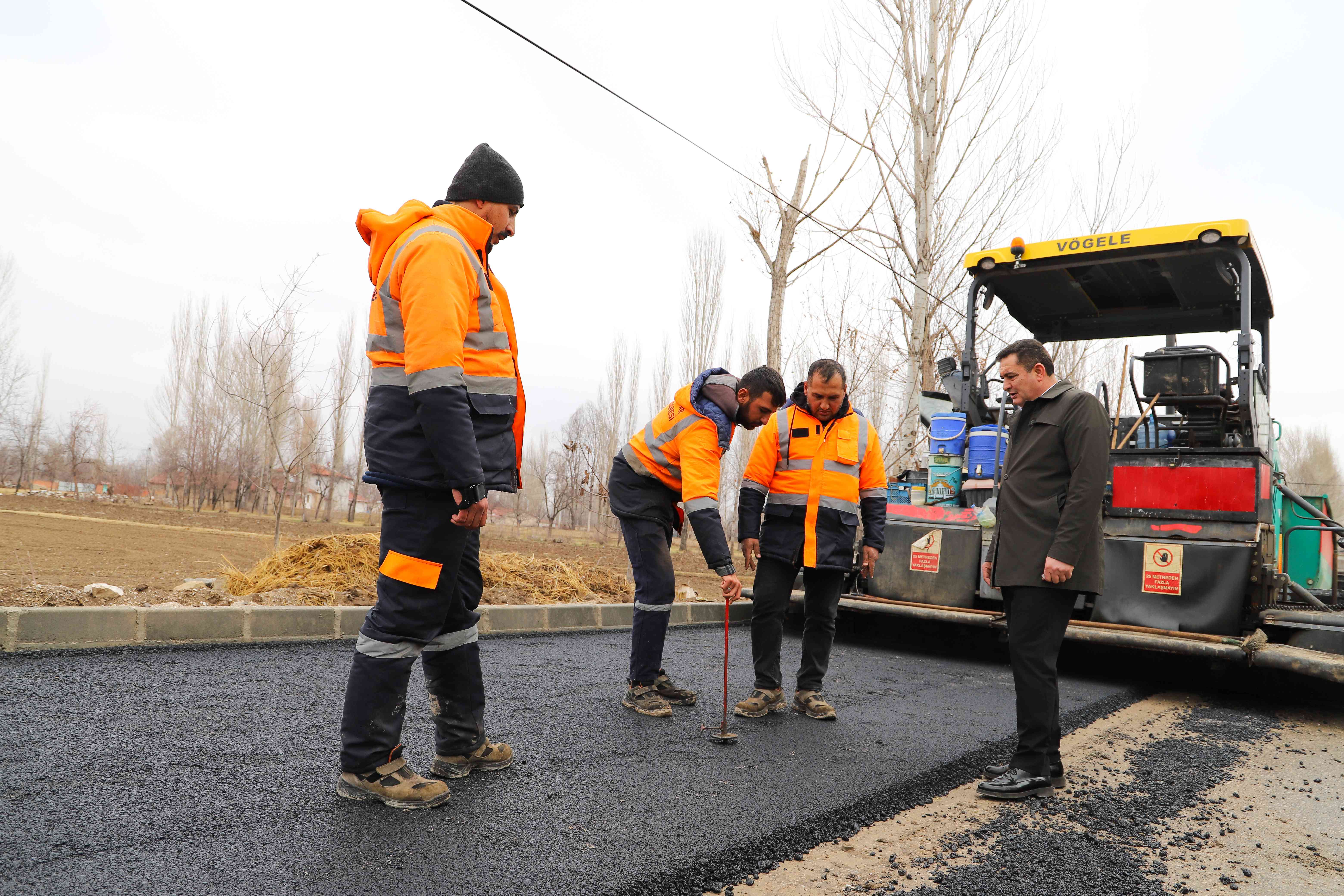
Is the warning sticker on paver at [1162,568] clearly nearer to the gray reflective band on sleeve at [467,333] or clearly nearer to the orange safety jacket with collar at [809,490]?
the orange safety jacket with collar at [809,490]

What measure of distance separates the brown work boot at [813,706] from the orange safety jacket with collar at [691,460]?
90cm

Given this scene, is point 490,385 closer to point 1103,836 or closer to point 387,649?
point 387,649

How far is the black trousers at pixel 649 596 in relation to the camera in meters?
4.25

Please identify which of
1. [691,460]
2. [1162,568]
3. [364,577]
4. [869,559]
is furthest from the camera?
[364,577]

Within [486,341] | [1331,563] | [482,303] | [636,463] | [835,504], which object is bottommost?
[1331,563]

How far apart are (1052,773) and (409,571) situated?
8.42 feet

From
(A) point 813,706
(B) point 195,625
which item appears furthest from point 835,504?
(B) point 195,625

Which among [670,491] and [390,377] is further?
[670,491]

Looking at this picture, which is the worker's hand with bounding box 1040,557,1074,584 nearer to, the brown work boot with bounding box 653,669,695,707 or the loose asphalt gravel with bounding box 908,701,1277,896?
the loose asphalt gravel with bounding box 908,701,1277,896

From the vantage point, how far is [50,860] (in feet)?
6.93

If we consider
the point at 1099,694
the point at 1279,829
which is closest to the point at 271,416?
the point at 1099,694

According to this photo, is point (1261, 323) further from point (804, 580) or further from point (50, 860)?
point (50, 860)

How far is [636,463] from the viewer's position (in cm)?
435

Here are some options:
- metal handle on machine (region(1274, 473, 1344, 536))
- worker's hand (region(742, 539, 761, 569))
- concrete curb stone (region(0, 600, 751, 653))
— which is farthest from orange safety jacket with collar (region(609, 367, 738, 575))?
metal handle on machine (region(1274, 473, 1344, 536))
